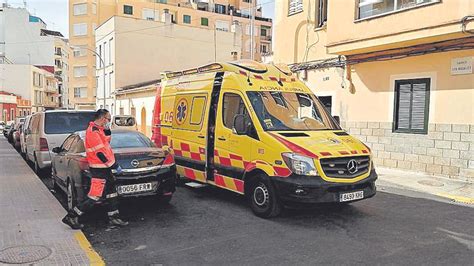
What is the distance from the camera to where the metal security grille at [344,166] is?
5.93 m

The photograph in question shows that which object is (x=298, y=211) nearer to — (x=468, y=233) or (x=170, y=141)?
(x=468, y=233)

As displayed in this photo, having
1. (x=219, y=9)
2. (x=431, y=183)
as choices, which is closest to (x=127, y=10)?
(x=219, y=9)

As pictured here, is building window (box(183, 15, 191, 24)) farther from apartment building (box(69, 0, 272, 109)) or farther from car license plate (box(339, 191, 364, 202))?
car license plate (box(339, 191, 364, 202))

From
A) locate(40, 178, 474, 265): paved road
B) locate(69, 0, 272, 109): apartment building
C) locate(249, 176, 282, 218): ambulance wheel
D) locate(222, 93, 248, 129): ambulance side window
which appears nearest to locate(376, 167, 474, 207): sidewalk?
locate(40, 178, 474, 265): paved road

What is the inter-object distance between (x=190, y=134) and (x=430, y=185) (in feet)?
18.7

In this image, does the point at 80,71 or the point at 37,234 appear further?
the point at 80,71

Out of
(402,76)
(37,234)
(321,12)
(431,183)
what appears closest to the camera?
(37,234)

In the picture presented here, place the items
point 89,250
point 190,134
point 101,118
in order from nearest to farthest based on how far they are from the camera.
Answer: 1. point 89,250
2. point 101,118
3. point 190,134

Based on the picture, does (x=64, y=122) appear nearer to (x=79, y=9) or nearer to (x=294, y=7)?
(x=294, y=7)

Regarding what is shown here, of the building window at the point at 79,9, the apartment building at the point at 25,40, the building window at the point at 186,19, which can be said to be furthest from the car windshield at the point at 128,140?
the apartment building at the point at 25,40

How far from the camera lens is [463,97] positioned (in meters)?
9.70

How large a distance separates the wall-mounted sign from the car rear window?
930 cm

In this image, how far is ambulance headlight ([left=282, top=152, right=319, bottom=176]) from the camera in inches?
232

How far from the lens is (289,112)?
7090 millimetres
